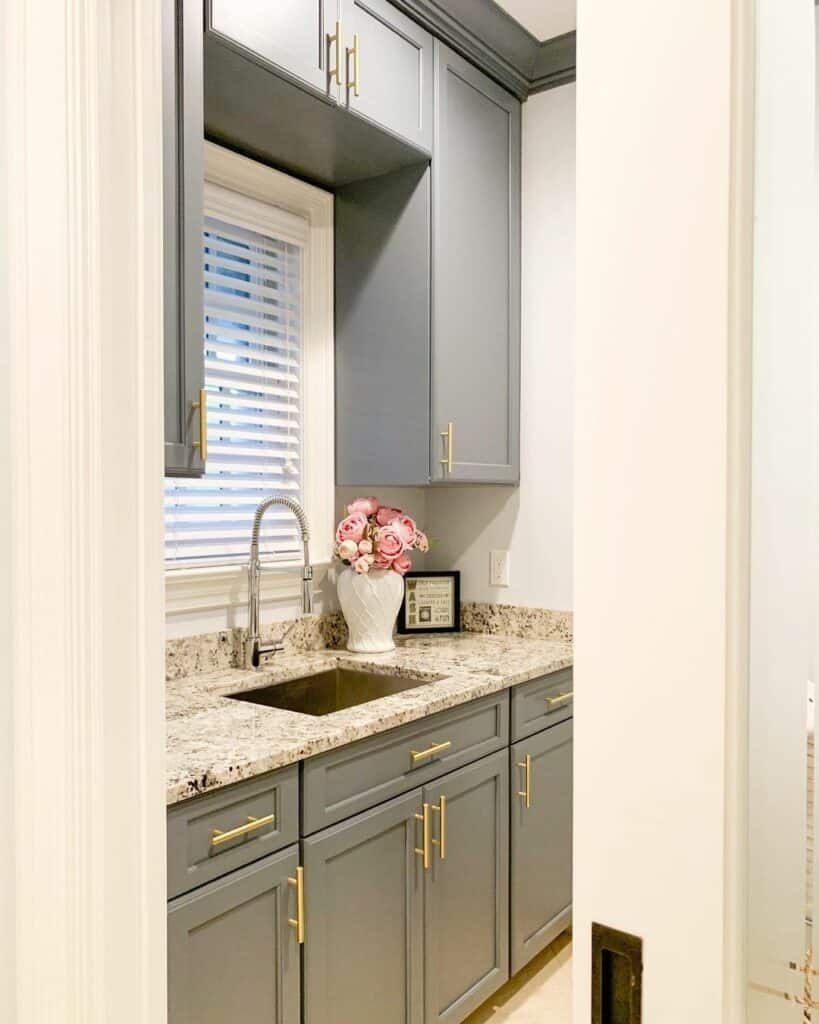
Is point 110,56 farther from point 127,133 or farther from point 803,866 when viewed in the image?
point 803,866

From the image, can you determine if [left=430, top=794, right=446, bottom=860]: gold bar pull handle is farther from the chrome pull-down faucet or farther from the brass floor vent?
the brass floor vent

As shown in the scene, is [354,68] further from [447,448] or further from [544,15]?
[447,448]

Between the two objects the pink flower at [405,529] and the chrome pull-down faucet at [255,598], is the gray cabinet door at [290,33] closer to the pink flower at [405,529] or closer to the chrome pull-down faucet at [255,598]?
the chrome pull-down faucet at [255,598]

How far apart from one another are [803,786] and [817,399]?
0.56m

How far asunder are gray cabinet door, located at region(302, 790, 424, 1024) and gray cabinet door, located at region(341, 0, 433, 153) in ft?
5.63

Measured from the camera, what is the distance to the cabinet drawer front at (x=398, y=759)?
1.69 meters

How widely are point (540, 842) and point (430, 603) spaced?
828mm

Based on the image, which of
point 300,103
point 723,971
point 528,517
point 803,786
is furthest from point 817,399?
point 528,517

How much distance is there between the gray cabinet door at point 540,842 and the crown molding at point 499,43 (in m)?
2.02

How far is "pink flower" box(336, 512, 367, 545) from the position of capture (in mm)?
2463

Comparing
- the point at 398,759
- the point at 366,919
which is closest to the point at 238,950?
the point at 366,919

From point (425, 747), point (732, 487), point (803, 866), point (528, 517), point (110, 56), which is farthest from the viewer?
point (528, 517)

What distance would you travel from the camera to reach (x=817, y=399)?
1110 mm

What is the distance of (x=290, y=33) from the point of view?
1.91 meters
